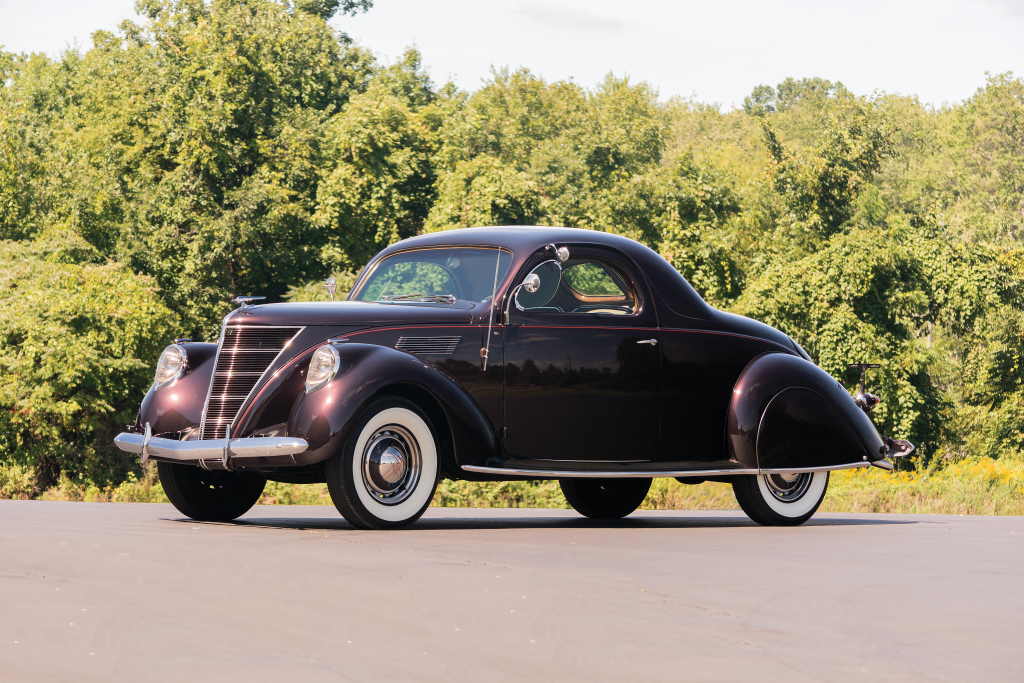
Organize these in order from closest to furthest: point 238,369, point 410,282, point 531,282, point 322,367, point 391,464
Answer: point 322,367
point 391,464
point 238,369
point 531,282
point 410,282

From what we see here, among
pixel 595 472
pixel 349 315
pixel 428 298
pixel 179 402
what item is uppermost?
pixel 428 298

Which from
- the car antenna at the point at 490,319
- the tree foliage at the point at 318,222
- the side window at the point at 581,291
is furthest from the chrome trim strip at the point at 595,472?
the tree foliage at the point at 318,222

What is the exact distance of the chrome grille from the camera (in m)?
8.69

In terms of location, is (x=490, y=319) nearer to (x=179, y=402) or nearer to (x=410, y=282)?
(x=410, y=282)

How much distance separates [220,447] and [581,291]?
3.02m

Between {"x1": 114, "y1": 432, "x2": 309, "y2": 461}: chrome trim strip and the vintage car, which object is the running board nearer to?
the vintage car

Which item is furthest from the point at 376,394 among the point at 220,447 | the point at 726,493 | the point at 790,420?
the point at 726,493

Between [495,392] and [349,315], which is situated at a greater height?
[349,315]

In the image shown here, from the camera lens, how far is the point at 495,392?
8914 mm

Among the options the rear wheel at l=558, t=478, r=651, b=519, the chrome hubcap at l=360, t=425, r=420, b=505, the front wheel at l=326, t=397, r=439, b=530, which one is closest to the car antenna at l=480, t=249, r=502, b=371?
the front wheel at l=326, t=397, r=439, b=530

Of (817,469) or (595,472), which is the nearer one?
(595,472)

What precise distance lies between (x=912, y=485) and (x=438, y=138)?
29894 millimetres

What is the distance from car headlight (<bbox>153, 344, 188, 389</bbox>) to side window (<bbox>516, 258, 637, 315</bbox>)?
2591mm

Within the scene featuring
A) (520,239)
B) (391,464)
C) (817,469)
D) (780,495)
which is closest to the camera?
(391,464)
